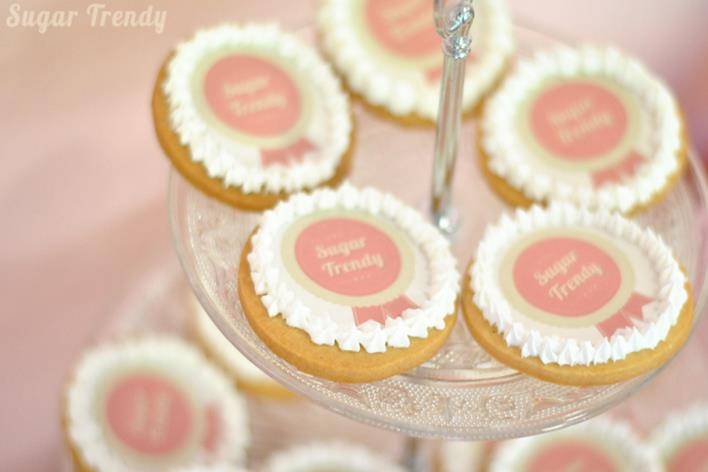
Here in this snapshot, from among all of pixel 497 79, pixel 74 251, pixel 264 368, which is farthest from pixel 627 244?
pixel 74 251

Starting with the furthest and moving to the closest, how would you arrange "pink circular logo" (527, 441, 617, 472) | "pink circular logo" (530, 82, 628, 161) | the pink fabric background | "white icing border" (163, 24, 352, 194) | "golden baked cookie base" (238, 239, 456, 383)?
"pink circular logo" (527, 441, 617, 472), the pink fabric background, "pink circular logo" (530, 82, 628, 161), "white icing border" (163, 24, 352, 194), "golden baked cookie base" (238, 239, 456, 383)

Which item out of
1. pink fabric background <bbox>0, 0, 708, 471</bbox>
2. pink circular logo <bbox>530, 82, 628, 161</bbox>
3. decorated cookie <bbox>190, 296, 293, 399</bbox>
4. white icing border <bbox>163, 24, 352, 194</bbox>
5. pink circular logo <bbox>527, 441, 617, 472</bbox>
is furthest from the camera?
decorated cookie <bbox>190, 296, 293, 399</bbox>

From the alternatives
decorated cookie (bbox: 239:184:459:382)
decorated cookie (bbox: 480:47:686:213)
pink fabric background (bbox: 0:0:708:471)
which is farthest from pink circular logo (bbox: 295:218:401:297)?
pink fabric background (bbox: 0:0:708:471)

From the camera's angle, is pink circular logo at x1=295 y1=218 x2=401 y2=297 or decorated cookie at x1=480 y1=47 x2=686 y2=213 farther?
decorated cookie at x1=480 y1=47 x2=686 y2=213

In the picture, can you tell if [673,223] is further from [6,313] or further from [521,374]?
[6,313]

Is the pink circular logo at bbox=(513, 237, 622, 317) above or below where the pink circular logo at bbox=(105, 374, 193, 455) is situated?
above

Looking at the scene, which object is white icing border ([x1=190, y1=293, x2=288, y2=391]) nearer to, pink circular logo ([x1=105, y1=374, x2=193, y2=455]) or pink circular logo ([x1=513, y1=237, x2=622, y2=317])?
pink circular logo ([x1=105, y1=374, x2=193, y2=455])

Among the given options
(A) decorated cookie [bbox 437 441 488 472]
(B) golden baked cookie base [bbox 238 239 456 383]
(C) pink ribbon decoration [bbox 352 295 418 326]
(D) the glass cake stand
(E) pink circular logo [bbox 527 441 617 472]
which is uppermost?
(C) pink ribbon decoration [bbox 352 295 418 326]
